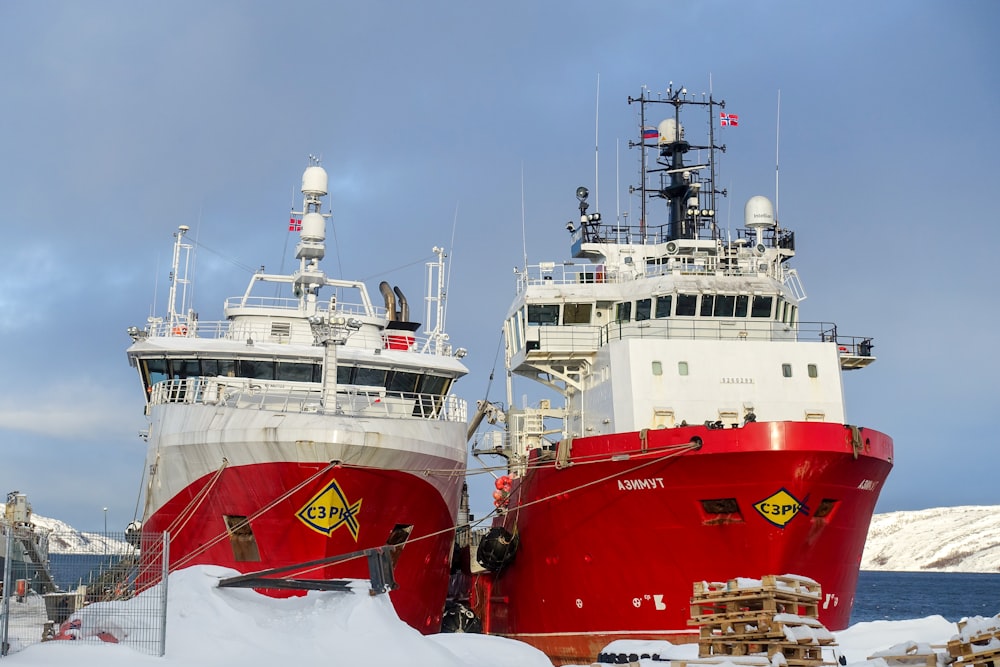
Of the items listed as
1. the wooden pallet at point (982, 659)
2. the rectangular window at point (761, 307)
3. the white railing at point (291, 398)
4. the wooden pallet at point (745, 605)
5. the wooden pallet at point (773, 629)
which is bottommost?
the wooden pallet at point (982, 659)

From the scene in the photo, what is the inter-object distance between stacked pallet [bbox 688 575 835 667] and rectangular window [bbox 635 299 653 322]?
13909mm

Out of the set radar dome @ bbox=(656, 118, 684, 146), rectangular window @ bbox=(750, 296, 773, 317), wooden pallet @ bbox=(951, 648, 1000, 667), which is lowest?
wooden pallet @ bbox=(951, 648, 1000, 667)

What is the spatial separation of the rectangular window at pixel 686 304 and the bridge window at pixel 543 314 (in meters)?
4.06

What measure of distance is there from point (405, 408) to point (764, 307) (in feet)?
36.1

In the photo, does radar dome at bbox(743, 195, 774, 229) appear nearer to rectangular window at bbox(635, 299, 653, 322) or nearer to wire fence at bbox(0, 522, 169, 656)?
rectangular window at bbox(635, 299, 653, 322)

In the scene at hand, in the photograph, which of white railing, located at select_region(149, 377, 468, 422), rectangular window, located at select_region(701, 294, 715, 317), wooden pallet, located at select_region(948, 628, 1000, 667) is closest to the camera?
wooden pallet, located at select_region(948, 628, 1000, 667)

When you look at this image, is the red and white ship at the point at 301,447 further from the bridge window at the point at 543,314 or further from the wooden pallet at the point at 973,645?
the wooden pallet at the point at 973,645

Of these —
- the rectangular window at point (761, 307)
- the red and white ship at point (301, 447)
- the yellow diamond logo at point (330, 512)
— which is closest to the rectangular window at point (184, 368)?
the red and white ship at point (301, 447)

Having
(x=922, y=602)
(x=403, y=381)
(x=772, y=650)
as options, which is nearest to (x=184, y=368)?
(x=403, y=381)

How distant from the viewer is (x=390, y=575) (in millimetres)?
21750

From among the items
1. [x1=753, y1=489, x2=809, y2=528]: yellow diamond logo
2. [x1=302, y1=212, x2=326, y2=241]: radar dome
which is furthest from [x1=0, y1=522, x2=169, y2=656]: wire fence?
[x1=753, y1=489, x2=809, y2=528]: yellow diamond logo

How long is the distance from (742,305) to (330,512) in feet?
46.5

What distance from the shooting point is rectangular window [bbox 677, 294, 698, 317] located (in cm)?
3488

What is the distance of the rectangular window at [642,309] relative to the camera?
35.6 meters
